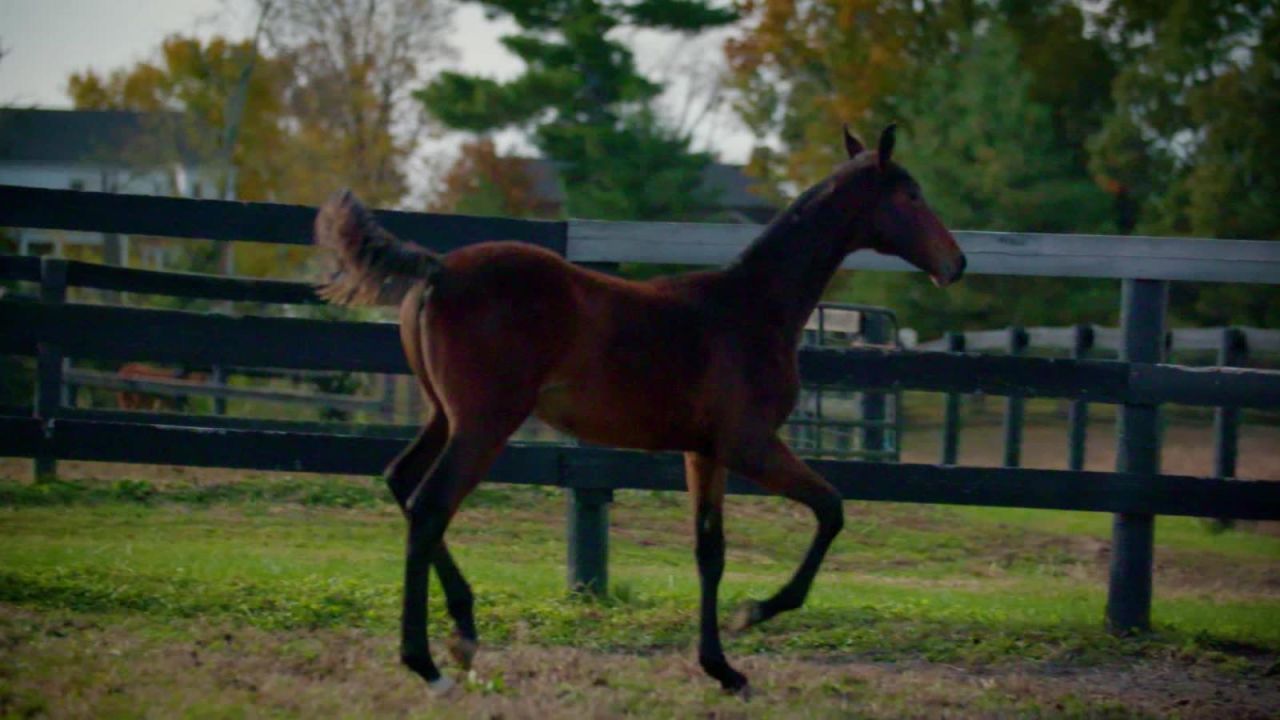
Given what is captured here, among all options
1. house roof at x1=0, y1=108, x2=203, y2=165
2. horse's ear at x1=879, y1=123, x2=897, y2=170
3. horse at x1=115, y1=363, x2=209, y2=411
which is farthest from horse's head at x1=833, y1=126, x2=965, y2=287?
house roof at x1=0, y1=108, x2=203, y2=165

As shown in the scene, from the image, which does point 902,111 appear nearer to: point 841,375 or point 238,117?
point 238,117

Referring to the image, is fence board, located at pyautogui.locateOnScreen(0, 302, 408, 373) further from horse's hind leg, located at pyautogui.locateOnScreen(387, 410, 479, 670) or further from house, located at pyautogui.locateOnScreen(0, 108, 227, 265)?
house, located at pyautogui.locateOnScreen(0, 108, 227, 265)

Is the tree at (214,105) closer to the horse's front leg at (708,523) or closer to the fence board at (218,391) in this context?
the fence board at (218,391)

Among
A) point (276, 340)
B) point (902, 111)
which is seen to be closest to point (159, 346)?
point (276, 340)

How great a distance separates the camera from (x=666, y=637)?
5969 mm

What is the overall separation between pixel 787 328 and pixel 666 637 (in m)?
1.43

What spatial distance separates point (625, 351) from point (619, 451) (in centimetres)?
140

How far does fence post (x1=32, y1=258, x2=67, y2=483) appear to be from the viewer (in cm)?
894

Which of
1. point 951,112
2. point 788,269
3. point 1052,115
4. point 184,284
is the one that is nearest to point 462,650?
point 788,269

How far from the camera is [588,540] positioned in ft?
21.8

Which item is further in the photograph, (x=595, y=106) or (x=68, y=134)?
(x=68, y=134)

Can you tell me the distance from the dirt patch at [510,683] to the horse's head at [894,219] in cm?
167

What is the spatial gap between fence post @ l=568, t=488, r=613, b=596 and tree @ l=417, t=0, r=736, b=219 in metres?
19.5

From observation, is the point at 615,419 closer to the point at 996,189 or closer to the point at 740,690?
the point at 740,690
